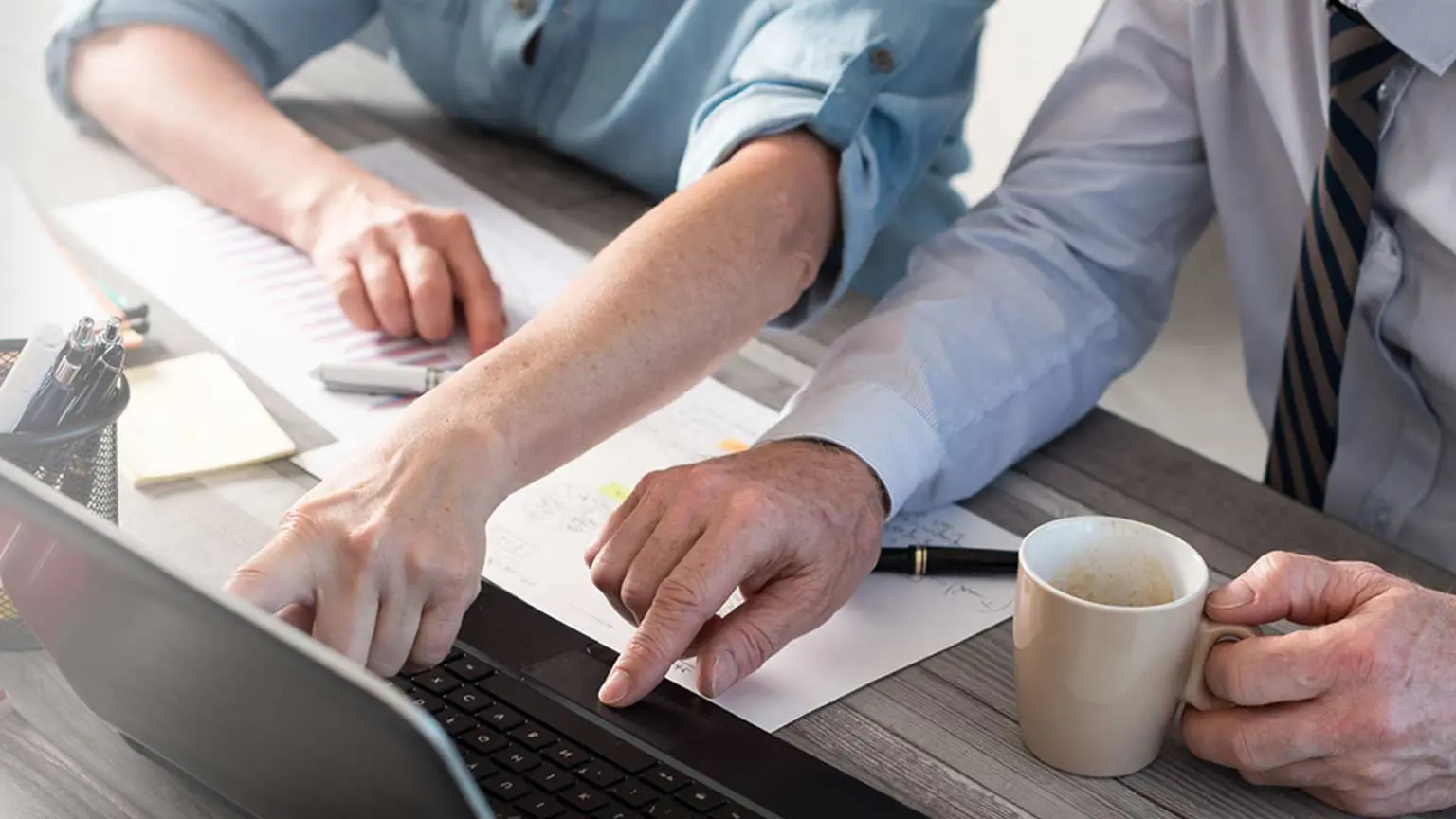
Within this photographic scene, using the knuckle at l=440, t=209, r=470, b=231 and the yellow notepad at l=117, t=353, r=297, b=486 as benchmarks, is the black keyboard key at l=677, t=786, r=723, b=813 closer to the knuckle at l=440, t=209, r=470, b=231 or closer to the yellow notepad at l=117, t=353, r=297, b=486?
the yellow notepad at l=117, t=353, r=297, b=486

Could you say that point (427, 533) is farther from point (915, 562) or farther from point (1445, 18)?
point (1445, 18)

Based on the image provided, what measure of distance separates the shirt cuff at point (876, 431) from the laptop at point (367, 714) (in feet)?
0.66

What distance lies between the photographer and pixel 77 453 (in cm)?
85

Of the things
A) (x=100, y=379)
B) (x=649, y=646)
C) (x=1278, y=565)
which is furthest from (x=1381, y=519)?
(x=100, y=379)

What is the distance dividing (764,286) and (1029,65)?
1.62 meters

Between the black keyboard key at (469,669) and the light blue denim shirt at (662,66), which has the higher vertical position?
the light blue denim shirt at (662,66)

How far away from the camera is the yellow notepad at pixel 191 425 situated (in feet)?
3.34

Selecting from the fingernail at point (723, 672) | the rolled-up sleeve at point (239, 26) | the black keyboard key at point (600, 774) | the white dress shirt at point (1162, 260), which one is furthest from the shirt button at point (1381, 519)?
the rolled-up sleeve at point (239, 26)

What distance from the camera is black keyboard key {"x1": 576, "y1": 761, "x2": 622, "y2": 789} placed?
29.6 inches

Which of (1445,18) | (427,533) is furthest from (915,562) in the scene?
(1445,18)

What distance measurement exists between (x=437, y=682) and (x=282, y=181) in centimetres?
→ 63

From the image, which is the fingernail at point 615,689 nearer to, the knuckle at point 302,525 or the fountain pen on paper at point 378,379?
the knuckle at point 302,525

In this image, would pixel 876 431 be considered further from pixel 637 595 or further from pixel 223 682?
pixel 223 682

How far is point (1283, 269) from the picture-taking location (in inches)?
49.5
